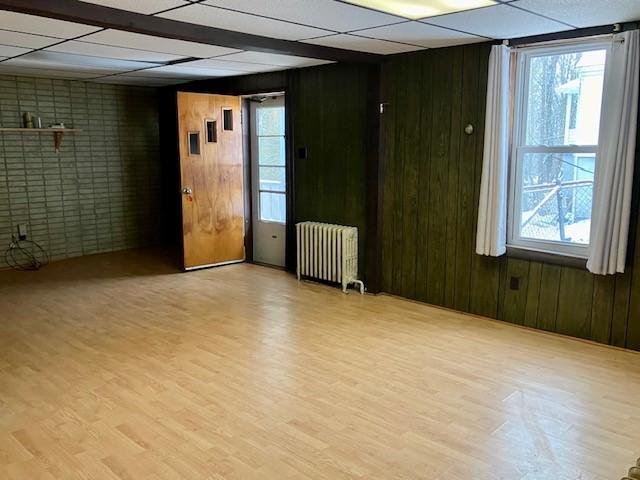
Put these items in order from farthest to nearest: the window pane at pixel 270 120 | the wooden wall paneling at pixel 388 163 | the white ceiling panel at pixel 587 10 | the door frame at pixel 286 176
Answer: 1. the window pane at pixel 270 120
2. the door frame at pixel 286 176
3. the wooden wall paneling at pixel 388 163
4. the white ceiling panel at pixel 587 10

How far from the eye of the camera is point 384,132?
5230mm

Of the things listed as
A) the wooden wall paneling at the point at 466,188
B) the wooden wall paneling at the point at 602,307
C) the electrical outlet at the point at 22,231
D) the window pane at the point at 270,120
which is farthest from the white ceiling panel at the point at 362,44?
the electrical outlet at the point at 22,231

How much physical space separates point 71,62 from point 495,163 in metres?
4.24

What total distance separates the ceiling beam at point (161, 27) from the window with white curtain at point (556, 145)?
1548 millimetres

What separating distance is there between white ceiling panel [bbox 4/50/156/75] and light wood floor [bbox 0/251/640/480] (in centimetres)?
231

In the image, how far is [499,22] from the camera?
3.71m

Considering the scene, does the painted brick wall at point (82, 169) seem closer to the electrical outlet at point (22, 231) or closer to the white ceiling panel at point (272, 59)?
the electrical outlet at point (22, 231)

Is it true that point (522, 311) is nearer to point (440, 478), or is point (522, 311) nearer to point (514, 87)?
point (514, 87)

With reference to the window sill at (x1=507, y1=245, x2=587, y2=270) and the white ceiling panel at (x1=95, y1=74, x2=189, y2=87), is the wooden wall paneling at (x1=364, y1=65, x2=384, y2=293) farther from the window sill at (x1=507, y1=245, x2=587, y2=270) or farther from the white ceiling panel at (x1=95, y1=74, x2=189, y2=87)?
the white ceiling panel at (x1=95, y1=74, x2=189, y2=87)

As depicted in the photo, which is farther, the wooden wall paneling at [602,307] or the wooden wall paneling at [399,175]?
the wooden wall paneling at [399,175]

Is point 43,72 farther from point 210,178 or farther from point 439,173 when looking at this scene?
point 439,173

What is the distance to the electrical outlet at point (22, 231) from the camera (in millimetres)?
6879

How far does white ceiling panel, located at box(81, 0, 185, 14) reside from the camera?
3072mm

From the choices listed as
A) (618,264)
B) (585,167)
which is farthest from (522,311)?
(585,167)
